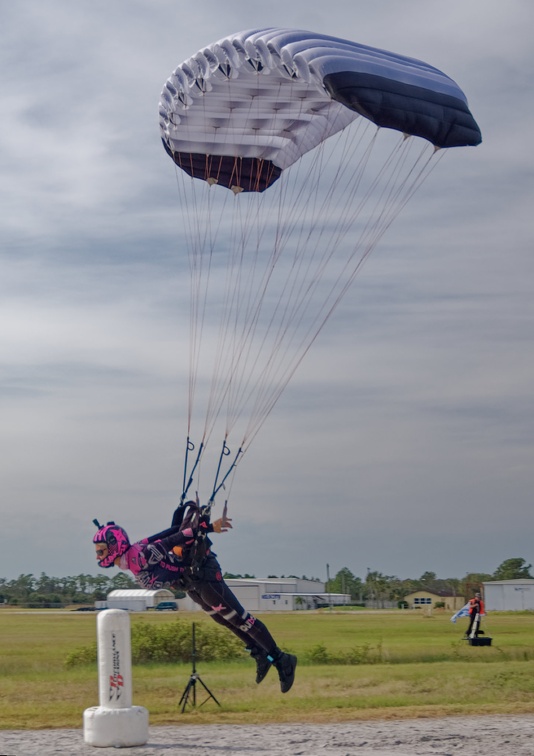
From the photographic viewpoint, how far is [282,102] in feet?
49.1

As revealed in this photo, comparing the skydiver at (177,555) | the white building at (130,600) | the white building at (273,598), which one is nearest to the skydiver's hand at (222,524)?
the skydiver at (177,555)

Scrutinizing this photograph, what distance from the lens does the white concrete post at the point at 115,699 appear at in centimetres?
1327

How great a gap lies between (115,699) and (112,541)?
6.69ft

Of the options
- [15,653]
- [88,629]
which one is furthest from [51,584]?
[15,653]

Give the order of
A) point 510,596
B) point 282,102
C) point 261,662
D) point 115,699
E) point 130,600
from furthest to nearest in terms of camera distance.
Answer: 1. point 130,600
2. point 510,596
3. point 282,102
4. point 261,662
5. point 115,699

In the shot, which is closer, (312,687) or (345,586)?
(312,687)

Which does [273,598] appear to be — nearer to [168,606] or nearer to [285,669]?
[168,606]

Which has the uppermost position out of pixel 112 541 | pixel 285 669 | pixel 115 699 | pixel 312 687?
pixel 112 541

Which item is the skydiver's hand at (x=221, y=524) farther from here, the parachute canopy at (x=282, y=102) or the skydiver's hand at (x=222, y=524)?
the parachute canopy at (x=282, y=102)

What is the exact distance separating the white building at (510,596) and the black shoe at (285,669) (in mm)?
61412

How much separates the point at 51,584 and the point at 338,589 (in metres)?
59.2

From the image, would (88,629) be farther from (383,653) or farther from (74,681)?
(74,681)

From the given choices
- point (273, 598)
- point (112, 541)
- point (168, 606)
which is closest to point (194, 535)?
point (112, 541)

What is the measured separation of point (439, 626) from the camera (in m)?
43.4
